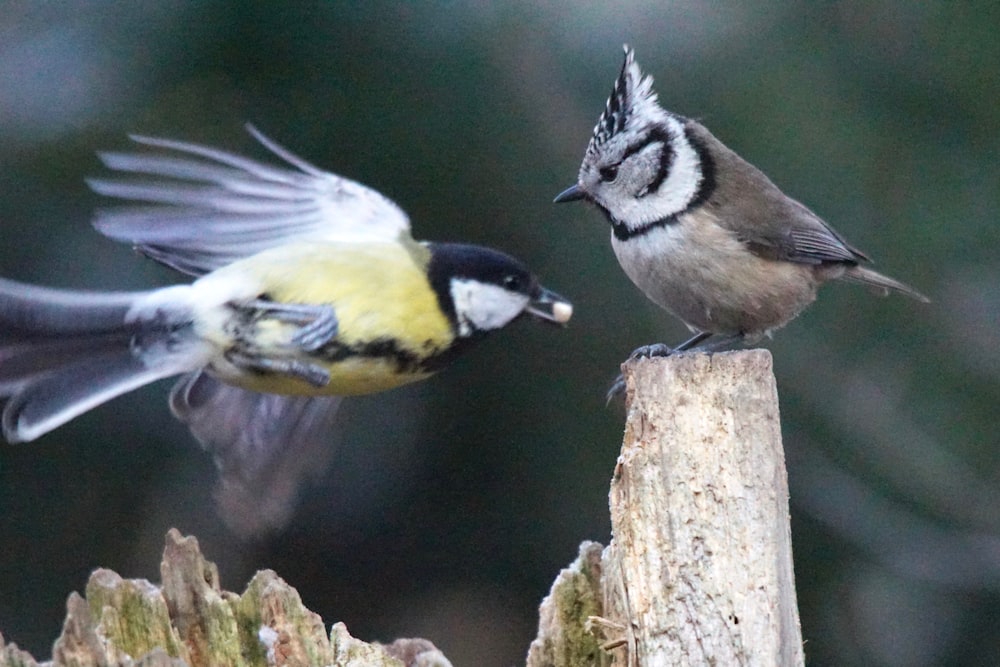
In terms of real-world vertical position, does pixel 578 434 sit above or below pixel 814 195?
below

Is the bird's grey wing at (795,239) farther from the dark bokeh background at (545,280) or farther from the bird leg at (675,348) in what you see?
the dark bokeh background at (545,280)

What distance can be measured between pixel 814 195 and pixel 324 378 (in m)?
1.43

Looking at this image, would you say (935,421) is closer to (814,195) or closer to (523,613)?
(814,195)

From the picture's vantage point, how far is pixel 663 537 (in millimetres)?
1463

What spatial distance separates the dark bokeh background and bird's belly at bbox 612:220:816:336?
556mm

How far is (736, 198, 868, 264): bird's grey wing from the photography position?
2.28 metres

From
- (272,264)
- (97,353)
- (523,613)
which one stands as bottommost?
(523,613)

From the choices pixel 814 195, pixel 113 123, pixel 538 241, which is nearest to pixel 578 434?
pixel 538 241

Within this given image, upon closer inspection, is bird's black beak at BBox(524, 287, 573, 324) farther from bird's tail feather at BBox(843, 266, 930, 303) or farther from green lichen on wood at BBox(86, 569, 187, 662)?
green lichen on wood at BBox(86, 569, 187, 662)

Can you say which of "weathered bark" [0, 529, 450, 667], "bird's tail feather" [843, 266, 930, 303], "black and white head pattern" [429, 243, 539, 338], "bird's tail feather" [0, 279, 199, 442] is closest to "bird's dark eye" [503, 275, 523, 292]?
"black and white head pattern" [429, 243, 539, 338]

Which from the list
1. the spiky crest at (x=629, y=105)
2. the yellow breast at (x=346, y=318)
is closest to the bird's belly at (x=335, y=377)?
the yellow breast at (x=346, y=318)

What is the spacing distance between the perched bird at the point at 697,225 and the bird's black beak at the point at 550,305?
0.15m

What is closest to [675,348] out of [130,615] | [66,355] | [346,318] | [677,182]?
[677,182]

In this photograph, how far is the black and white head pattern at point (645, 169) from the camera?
226cm
